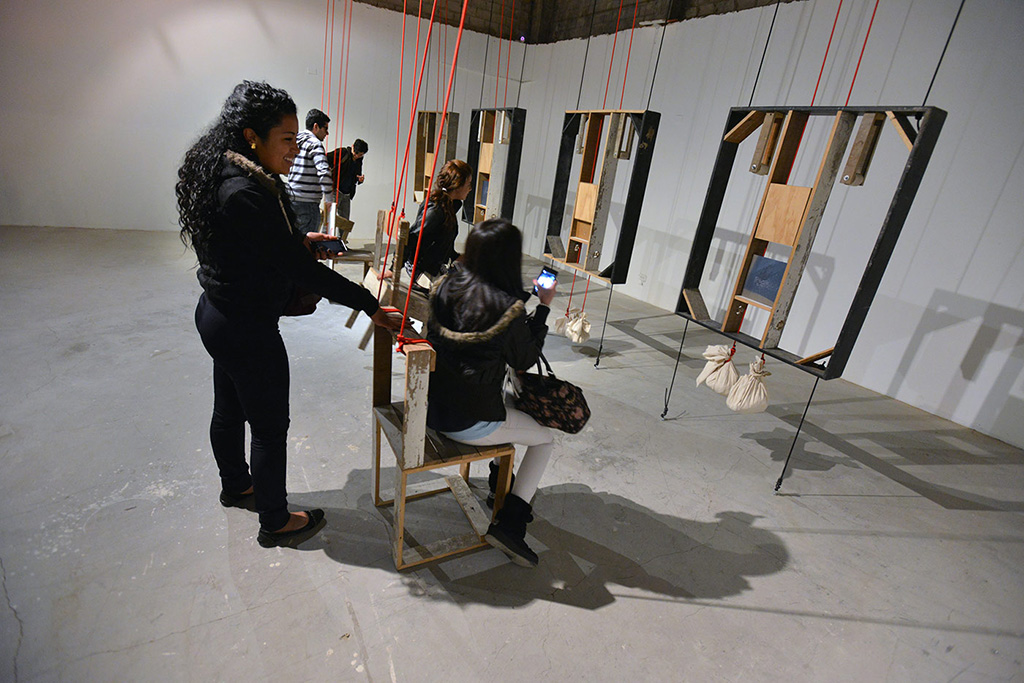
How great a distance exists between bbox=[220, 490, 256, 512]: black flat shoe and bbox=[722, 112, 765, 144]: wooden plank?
284 centimetres

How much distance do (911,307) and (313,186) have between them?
4858 millimetres

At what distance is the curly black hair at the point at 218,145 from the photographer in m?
1.42

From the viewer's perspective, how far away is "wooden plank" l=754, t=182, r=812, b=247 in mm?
2400

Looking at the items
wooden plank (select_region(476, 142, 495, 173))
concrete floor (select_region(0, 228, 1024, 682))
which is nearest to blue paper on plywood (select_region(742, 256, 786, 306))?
concrete floor (select_region(0, 228, 1024, 682))

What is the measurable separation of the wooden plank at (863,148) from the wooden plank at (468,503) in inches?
82.7

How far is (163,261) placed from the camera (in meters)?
5.10

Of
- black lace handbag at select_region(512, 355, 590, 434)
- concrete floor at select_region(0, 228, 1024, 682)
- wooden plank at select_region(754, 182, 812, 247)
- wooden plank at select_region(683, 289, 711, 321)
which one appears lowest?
concrete floor at select_region(0, 228, 1024, 682)

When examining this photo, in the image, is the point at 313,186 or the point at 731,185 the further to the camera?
the point at 731,185

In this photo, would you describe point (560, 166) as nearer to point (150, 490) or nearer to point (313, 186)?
point (313, 186)

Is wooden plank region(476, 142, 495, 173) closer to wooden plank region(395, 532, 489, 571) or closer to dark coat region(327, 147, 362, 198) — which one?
dark coat region(327, 147, 362, 198)

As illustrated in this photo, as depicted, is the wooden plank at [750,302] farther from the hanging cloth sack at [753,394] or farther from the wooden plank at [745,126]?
the wooden plank at [745,126]

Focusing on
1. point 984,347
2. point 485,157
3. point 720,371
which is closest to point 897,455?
point 984,347

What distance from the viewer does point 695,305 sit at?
2.87 meters

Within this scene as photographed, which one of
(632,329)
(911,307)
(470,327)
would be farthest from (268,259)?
(911,307)
